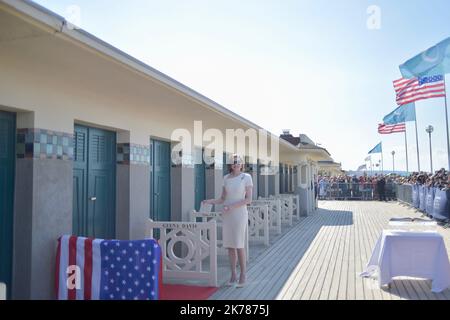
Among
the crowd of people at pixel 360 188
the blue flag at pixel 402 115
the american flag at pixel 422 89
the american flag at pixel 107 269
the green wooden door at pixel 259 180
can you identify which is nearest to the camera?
the american flag at pixel 107 269

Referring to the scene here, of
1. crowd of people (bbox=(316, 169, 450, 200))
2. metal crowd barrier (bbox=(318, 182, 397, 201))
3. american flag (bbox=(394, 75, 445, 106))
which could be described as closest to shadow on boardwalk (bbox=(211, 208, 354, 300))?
american flag (bbox=(394, 75, 445, 106))

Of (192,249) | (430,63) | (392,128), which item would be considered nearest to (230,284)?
(192,249)

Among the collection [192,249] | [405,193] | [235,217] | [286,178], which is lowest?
[192,249]

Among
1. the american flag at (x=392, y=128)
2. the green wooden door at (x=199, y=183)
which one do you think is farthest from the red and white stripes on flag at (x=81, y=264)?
the american flag at (x=392, y=128)

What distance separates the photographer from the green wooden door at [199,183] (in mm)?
8688

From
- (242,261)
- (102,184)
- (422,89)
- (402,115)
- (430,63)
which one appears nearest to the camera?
(242,261)

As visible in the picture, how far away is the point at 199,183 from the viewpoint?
29.1 feet

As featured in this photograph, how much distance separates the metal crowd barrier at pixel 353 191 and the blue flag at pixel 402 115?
18.0 ft

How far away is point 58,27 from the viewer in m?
2.70

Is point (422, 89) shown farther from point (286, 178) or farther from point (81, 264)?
point (81, 264)

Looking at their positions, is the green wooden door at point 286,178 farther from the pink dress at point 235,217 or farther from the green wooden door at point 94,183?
the pink dress at point 235,217

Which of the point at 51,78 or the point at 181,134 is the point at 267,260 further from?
the point at 51,78

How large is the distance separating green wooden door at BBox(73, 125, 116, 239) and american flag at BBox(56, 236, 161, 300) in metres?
0.90

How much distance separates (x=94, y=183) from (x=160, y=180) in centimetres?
184
